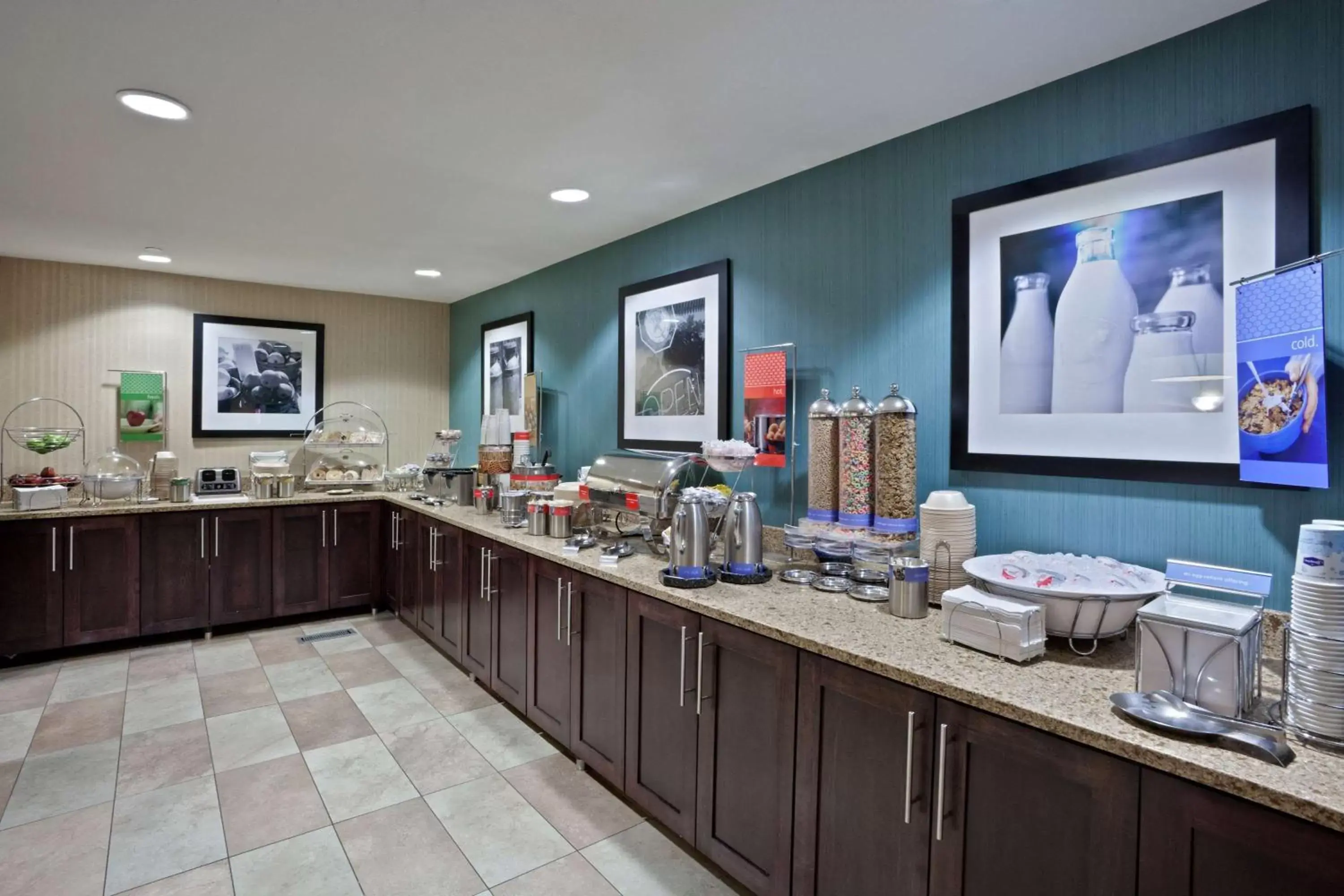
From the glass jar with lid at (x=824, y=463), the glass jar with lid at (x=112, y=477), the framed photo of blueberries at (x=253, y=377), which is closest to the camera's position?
the glass jar with lid at (x=824, y=463)

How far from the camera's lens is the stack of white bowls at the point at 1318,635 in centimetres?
112

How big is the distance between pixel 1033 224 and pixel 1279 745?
1.45 m

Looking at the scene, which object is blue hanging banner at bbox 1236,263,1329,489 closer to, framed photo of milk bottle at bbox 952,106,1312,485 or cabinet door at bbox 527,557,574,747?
framed photo of milk bottle at bbox 952,106,1312,485

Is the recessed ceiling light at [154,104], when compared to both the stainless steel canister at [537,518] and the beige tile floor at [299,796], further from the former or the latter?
the beige tile floor at [299,796]

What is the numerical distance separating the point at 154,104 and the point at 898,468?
263cm

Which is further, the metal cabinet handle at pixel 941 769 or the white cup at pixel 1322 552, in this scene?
the metal cabinet handle at pixel 941 769

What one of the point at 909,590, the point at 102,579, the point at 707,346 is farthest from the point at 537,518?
the point at 102,579

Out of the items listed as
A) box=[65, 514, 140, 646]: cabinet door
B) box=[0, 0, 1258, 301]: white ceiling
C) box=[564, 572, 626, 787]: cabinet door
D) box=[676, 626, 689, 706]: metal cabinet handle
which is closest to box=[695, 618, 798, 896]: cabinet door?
box=[676, 626, 689, 706]: metal cabinet handle

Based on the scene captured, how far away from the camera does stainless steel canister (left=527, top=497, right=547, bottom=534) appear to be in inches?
124

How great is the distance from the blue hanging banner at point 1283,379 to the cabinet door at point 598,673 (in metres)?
1.78

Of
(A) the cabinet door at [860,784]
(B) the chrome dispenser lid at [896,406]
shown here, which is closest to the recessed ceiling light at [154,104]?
(B) the chrome dispenser lid at [896,406]

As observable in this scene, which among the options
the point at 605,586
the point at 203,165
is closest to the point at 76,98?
the point at 203,165

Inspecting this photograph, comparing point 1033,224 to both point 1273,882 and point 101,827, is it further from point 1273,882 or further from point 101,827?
point 101,827

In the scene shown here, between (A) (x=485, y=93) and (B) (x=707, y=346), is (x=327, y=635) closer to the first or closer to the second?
(B) (x=707, y=346)
